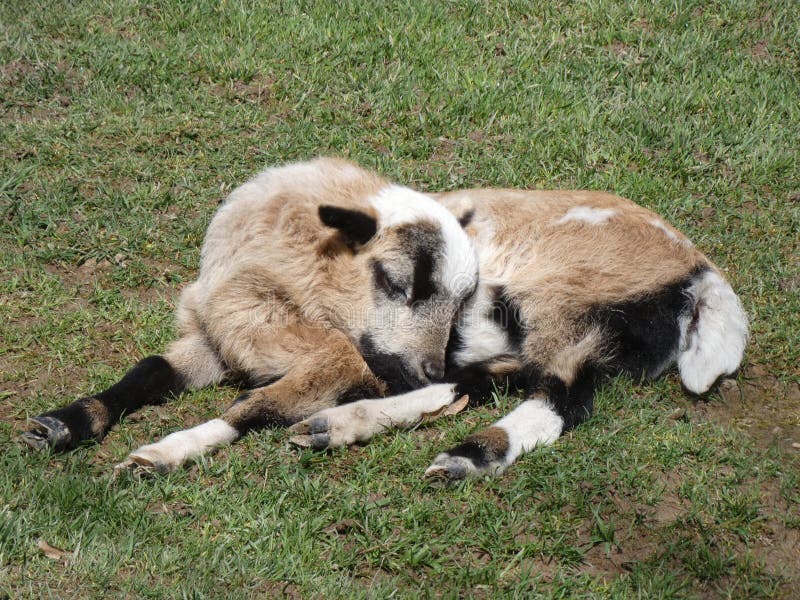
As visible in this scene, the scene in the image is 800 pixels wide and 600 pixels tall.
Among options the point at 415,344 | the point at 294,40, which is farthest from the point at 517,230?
the point at 294,40

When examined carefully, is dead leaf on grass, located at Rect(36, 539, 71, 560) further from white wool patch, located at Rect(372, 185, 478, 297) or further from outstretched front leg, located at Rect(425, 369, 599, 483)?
white wool patch, located at Rect(372, 185, 478, 297)

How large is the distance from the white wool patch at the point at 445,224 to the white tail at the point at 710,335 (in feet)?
4.24

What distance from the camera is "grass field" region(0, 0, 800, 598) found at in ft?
12.9

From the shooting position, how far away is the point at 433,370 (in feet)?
16.5

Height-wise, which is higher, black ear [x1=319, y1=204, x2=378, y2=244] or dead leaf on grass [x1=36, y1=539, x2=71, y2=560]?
black ear [x1=319, y1=204, x2=378, y2=244]

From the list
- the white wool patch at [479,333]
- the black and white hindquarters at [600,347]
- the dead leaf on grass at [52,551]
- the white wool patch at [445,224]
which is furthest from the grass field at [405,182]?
the white wool patch at [445,224]

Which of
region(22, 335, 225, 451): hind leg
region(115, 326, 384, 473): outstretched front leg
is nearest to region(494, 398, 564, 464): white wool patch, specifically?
region(115, 326, 384, 473): outstretched front leg

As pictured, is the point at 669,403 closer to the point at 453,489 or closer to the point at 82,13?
the point at 453,489

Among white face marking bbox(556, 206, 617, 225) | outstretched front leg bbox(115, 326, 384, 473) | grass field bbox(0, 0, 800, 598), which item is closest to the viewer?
grass field bbox(0, 0, 800, 598)

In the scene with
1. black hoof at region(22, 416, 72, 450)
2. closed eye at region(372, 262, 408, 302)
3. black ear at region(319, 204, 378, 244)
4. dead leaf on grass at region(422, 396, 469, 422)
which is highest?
black ear at region(319, 204, 378, 244)

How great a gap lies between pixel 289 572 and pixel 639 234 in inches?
117

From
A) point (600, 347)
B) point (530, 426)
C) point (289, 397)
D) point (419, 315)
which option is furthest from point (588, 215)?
point (289, 397)

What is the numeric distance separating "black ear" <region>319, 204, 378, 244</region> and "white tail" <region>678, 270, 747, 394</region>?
1904 mm

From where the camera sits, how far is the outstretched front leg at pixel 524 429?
173 inches
